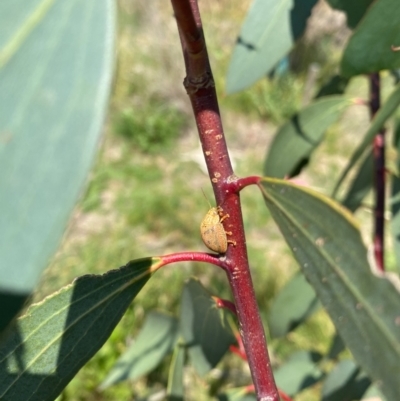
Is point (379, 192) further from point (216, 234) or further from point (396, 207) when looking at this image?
point (216, 234)

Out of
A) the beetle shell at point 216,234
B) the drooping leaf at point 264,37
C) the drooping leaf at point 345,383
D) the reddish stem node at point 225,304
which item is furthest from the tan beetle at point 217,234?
the drooping leaf at point 345,383

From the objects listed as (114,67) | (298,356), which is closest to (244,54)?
(114,67)

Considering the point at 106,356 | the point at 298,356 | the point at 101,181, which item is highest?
the point at 298,356

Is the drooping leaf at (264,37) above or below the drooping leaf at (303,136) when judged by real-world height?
above

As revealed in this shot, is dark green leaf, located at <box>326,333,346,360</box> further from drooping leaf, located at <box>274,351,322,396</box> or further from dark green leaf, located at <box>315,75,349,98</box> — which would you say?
dark green leaf, located at <box>315,75,349,98</box>

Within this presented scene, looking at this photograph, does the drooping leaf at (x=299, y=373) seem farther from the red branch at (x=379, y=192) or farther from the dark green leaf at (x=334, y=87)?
the dark green leaf at (x=334, y=87)

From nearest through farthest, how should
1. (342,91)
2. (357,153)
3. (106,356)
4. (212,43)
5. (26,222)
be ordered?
(26,222) → (357,153) → (342,91) → (106,356) → (212,43)

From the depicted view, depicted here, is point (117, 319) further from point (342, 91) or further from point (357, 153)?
point (342, 91)
